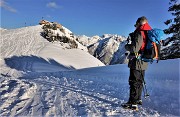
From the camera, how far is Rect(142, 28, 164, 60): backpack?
21.9ft

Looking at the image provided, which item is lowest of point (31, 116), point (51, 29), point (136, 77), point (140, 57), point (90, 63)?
point (31, 116)

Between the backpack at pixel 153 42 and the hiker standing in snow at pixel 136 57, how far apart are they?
117 mm

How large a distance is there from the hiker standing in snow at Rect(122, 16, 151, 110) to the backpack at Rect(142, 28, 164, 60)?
0.12m

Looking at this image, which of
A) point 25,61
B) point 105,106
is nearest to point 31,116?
point 105,106

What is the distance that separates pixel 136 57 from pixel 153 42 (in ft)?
1.66

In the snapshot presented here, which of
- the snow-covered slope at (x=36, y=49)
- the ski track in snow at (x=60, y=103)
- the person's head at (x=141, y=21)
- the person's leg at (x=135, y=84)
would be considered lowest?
the ski track in snow at (x=60, y=103)

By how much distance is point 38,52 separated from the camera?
40938mm

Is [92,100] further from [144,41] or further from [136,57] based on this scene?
[144,41]

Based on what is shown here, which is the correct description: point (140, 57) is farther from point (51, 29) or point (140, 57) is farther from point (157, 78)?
point (51, 29)

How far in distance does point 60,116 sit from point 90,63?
36553mm

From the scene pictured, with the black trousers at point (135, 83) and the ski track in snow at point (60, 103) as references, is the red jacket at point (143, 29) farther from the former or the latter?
the ski track in snow at point (60, 103)

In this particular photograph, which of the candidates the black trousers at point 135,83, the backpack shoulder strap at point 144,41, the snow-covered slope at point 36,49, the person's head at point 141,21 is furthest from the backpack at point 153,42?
the snow-covered slope at point 36,49

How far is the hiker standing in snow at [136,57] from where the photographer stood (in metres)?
6.78

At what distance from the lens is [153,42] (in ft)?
22.1
